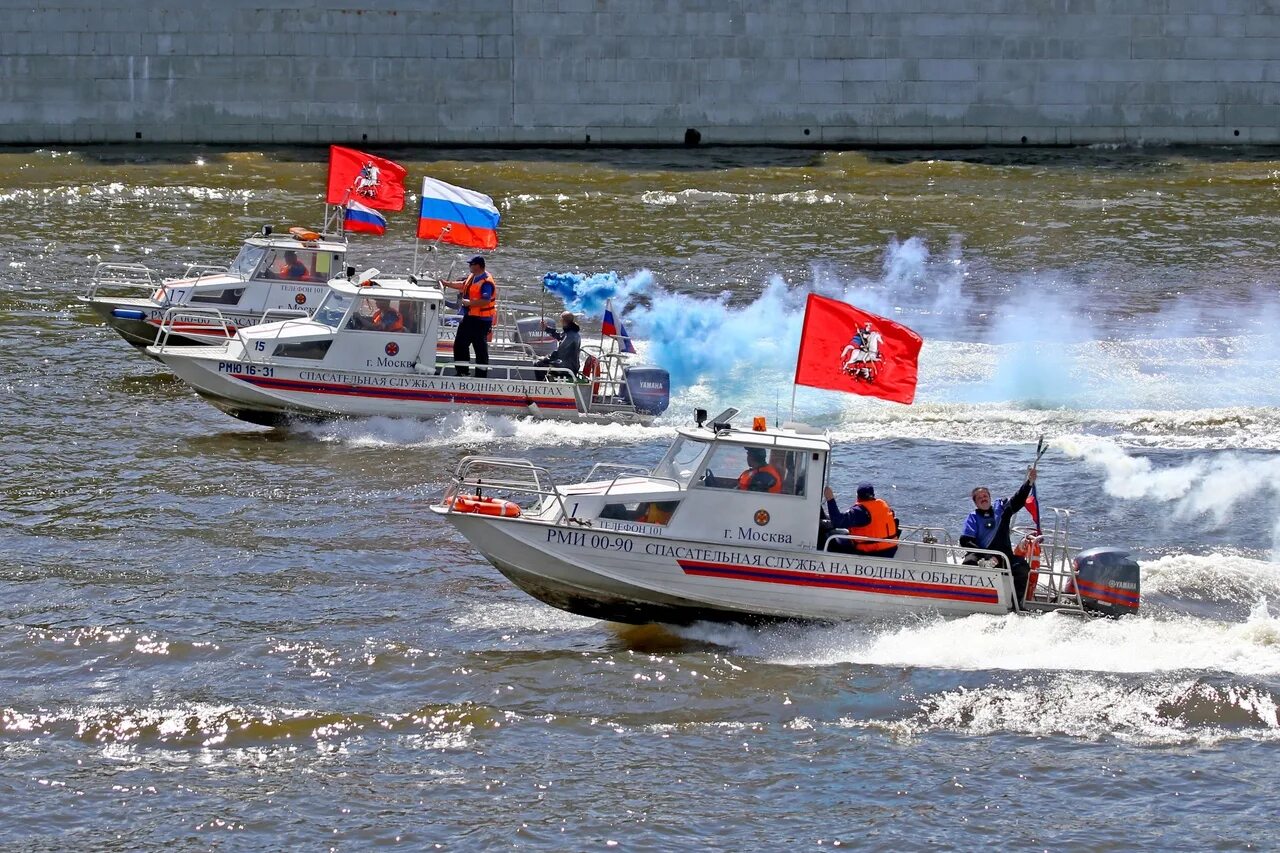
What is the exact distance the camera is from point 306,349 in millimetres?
26359

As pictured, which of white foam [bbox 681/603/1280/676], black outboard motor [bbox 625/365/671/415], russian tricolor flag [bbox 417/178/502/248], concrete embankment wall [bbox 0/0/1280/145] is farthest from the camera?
concrete embankment wall [bbox 0/0/1280/145]

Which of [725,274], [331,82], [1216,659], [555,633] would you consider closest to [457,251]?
[725,274]

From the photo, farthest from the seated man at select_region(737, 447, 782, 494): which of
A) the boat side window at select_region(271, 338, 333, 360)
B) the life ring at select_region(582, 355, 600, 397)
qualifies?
the boat side window at select_region(271, 338, 333, 360)

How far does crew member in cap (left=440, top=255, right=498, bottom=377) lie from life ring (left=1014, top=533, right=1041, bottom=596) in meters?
10.7

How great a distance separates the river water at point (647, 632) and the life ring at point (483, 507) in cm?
143

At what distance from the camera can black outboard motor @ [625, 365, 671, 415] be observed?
2664 centimetres

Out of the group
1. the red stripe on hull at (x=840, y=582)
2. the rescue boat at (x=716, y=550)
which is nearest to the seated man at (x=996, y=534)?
the rescue boat at (x=716, y=550)

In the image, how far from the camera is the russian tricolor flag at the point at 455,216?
27.7 metres

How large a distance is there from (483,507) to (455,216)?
36.0 ft

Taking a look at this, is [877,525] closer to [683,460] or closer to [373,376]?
[683,460]

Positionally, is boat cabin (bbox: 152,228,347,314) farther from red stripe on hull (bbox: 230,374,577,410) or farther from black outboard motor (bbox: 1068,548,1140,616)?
black outboard motor (bbox: 1068,548,1140,616)

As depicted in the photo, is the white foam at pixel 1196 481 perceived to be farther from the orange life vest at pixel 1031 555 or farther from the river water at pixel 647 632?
the orange life vest at pixel 1031 555

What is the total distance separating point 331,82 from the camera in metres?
48.1

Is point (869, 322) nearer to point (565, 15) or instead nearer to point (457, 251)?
point (457, 251)
